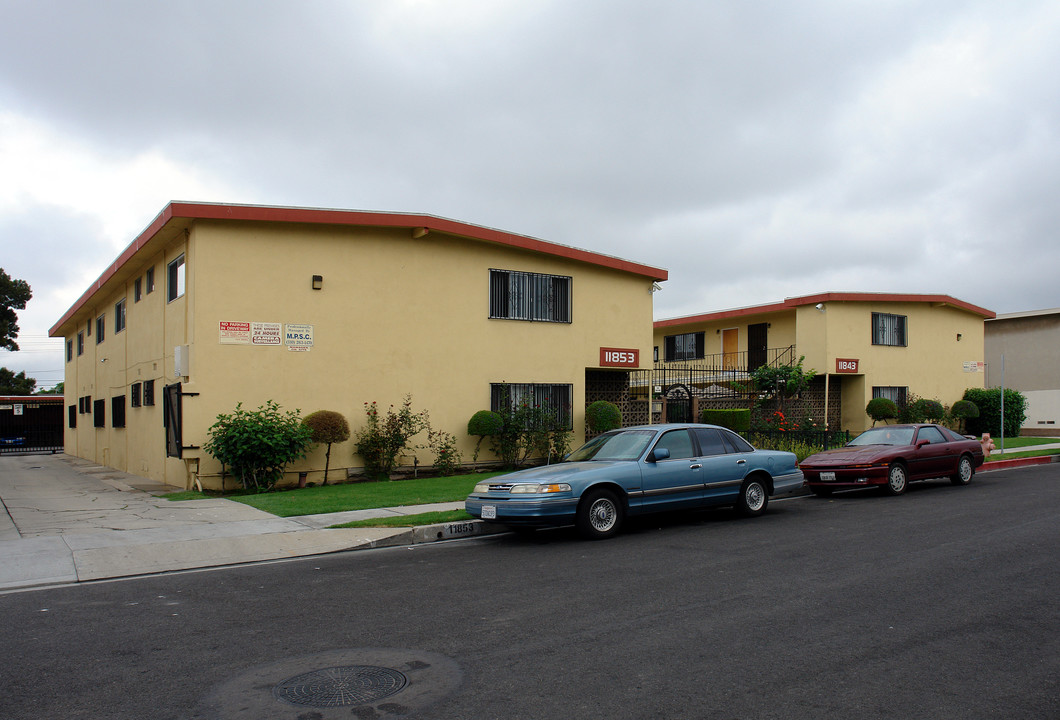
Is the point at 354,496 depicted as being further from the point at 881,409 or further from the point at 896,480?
the point at 881,409

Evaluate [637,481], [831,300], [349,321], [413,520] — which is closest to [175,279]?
[349,321]

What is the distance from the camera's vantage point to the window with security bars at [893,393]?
2911 centimetres

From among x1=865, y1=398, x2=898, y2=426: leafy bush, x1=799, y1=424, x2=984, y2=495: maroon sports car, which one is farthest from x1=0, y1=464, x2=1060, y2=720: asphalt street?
x1=865, y1=398, x2=898, y2=426: leafy bush

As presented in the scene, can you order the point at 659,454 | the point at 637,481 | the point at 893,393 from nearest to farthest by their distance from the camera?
the point at 637,481 → the point at 659,454 → the point at 893,393

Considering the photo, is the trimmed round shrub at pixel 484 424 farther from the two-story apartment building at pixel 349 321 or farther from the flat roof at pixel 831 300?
the flat roof at pixel 831 300

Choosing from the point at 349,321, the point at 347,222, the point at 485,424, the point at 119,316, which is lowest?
the point at 485,424

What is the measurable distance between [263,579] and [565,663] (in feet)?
13.4

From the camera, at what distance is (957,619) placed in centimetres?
595

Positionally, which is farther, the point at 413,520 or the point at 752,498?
the point at 752,498

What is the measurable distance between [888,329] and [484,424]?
18.7 metres

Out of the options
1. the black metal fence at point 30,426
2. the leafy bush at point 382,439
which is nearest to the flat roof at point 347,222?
the leafy bush at point 382,439

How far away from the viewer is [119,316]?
2309cm

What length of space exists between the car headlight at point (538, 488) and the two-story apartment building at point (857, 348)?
1582 cm

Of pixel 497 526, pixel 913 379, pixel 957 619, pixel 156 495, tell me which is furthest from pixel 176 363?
pixel 913 379
